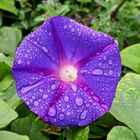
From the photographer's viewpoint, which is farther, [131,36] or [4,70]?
[131,36]

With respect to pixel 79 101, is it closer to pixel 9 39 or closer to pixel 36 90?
pixel 36 90

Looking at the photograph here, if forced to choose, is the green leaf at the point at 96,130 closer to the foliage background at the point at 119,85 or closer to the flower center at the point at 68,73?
the foliage background at the point at 119,85

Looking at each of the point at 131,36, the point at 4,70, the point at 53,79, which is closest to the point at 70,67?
the point at 53,79

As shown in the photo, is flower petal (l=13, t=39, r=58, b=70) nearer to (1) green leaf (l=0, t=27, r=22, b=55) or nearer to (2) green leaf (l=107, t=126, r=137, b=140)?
(2) green leaf (l=107, t=126, r=137, b=140)

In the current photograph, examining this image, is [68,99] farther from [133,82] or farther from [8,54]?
[8,54]

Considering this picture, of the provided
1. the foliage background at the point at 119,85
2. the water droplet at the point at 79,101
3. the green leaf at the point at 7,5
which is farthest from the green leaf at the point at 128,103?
the green leaf at the point at 7,5

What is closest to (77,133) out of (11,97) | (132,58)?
(11,97)
